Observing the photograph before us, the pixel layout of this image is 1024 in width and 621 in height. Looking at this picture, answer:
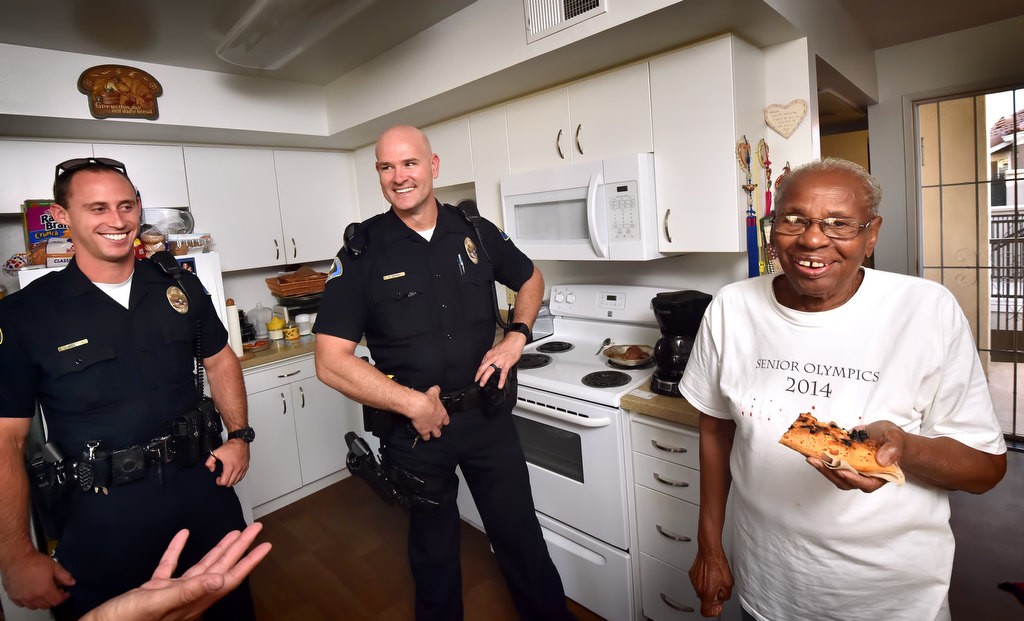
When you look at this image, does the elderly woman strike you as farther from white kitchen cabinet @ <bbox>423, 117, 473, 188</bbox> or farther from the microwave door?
white kitchen cabinet @ <bbox>423, 117, 473, 188</bbox>

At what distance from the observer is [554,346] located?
271 centimetres

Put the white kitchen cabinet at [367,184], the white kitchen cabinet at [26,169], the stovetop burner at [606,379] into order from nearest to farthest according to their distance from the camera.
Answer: the stovetop burner at [606,379], the white kitchen cabinet at [26,169], the white kitchen cabinet at [367,184]

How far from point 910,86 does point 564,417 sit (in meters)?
2.80

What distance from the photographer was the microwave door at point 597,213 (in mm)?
2250

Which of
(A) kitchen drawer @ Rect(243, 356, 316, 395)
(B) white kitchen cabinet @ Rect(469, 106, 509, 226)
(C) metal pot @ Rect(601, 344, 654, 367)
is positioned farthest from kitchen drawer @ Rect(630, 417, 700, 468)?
(A) kitchen drawer @ Rect(243, 356, 316, 395)

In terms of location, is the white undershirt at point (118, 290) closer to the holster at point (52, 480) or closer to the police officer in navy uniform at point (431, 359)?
the holster at point (52, 480)

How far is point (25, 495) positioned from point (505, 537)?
1321 millimetres

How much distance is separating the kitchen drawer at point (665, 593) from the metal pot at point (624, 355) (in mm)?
722

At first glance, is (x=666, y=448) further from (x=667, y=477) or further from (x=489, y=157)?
(x=489, y=157)

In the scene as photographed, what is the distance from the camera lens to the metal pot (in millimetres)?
2244

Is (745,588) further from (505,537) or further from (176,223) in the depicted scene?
(176,223)

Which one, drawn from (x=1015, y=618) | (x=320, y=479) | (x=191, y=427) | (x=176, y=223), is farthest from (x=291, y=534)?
(x=1015, y=618)

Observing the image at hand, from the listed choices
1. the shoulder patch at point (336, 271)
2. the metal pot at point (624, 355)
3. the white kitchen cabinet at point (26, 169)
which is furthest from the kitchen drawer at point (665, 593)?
the white kitchen cabinet at point (26, 169)

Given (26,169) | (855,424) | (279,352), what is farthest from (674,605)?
(26,169)
